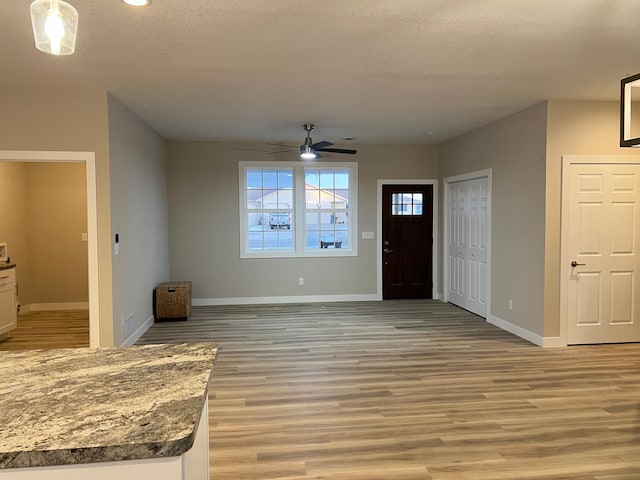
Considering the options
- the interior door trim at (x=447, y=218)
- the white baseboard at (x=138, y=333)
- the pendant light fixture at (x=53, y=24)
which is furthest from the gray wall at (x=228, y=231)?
the pendant light fixture at (x=53, y=24)

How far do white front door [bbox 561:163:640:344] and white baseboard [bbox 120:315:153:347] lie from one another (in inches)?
188

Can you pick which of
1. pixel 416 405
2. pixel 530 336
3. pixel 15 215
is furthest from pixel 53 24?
pixel 15 215

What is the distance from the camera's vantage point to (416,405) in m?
3.32

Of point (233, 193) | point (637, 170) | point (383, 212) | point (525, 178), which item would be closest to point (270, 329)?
point (233, 193)

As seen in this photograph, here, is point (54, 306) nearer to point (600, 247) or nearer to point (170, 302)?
A: point (170, 302)

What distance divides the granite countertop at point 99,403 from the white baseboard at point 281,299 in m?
5.50

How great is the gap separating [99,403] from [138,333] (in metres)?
4.32

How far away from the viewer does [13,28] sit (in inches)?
112

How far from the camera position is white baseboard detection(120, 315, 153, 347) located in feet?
15.8

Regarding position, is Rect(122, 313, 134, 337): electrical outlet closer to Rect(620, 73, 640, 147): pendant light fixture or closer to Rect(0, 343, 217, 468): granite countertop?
Rect(0, 343, 217, 468): granite countertop

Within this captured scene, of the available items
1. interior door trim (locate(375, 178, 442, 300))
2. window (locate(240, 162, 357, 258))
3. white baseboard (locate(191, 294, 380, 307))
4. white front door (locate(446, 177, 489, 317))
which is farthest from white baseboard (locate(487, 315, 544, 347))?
window (locate(240, 162, 357, 258))

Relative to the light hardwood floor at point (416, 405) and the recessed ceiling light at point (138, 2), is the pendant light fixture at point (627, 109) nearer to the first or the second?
the light hardwood floor at point (416, 405)

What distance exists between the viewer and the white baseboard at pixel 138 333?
4.82 meters

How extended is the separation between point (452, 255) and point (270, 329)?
3324 mm
